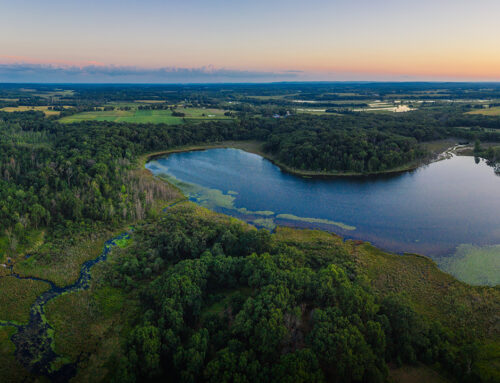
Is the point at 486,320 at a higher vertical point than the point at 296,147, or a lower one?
lower

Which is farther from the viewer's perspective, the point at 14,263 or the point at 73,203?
the point at 73,203

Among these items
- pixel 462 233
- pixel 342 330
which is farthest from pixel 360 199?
pixel 342 330

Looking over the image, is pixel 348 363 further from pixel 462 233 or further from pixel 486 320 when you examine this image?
pixel 462 233

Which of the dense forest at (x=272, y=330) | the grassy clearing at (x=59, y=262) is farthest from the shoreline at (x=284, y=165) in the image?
the grassy clearing at (x=59, y=262)

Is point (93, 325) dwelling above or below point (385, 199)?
below

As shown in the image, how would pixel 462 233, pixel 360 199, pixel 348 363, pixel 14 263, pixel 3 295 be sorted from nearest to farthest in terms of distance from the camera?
pixel 348 363, pixel 3 295, pixel 14 263, pixel 462 233, pixel 360 199

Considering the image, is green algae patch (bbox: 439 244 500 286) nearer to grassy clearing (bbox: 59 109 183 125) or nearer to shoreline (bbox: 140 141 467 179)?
shoreline (bbox: 140 141 467 179)

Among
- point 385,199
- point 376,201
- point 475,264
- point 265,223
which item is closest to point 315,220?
point 265,223

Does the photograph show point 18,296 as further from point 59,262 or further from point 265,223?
point 265,223
